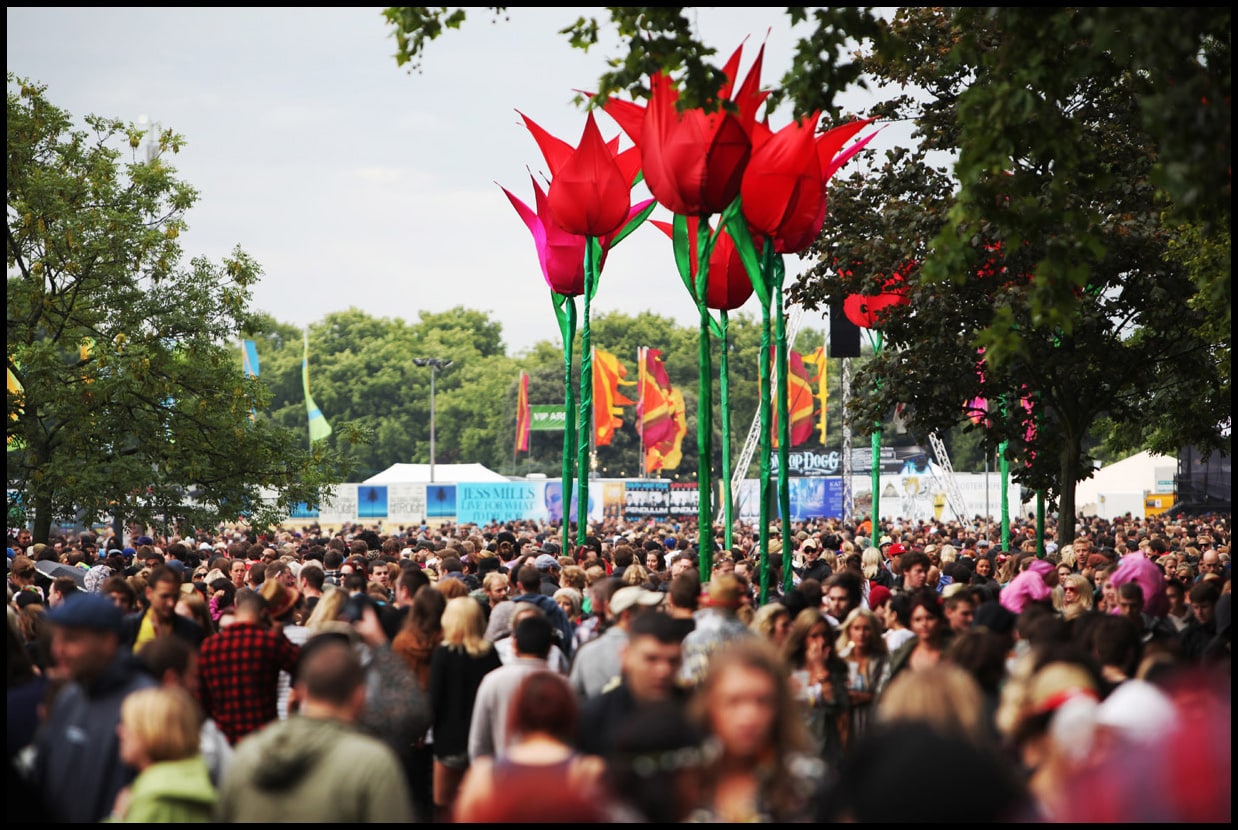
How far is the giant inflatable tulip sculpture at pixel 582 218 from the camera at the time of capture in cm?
1877

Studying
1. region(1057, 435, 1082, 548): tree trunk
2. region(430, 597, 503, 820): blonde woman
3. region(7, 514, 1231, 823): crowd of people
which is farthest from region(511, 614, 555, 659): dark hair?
region(1057, 435, 1082, 548): tree trunk

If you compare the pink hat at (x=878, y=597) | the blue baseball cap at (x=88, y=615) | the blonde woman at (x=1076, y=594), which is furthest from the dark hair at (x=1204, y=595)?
the blue baseball cap at (x=88, y=615)

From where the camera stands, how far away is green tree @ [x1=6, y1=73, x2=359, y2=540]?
2234cm

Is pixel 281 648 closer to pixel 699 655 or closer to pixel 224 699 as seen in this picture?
pixel 224 699

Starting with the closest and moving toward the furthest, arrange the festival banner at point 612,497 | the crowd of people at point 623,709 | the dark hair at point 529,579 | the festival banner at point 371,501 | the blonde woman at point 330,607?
the crowd of people at point 623,709
the blonde woman at point 330,607
the dark hair at point 529,579
the festival banner at point 612,497
the festival banner at point 371,501

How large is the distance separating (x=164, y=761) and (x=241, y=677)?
2.32m

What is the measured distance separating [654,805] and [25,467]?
20.8 meters

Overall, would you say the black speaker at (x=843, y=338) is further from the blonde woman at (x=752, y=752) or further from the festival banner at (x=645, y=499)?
the festival banner at (x=645, y=499)

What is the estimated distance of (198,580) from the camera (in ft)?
45.3

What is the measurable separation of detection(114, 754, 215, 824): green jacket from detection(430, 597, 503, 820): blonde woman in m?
3.02

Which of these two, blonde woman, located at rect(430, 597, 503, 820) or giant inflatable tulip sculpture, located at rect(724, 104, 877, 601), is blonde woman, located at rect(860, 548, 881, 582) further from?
blonde woman, located at rect(430, 597, 503, 820)

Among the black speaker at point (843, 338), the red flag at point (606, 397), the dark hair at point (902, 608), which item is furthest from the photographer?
the red flag at point (606, 397)

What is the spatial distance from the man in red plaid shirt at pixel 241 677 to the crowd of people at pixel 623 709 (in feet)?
0.04

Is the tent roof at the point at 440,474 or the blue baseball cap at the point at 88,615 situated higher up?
the tent roof at the point at 440,474
